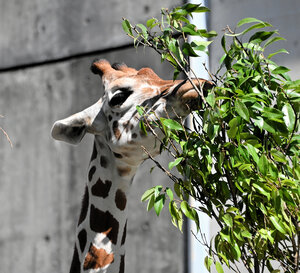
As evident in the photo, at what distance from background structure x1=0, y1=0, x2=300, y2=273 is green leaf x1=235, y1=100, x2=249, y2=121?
8.21 feet

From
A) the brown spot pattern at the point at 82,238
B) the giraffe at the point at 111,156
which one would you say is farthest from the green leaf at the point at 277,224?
the brown spot pattern at the point at 82,238

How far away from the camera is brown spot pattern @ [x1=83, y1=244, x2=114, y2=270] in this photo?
2.59 metres

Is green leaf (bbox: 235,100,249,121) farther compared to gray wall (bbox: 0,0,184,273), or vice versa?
gray wall (bbox: 0,0,184,273)

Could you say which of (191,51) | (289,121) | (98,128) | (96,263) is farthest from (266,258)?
(98,128)

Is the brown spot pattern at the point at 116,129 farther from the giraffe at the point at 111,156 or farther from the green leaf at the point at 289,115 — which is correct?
the green leaf at the point at 289,115

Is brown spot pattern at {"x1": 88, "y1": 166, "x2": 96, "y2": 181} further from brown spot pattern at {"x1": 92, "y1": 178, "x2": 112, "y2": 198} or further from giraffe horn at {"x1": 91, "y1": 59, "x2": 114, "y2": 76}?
giraffe horn at {"x1": 91, "y1": 59, "x2": 114, "y2": 76}

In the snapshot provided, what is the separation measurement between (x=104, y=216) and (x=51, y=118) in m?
2.42

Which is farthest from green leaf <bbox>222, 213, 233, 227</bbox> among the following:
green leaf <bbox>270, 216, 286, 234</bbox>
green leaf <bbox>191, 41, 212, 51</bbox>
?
green leaf <bbox>191, 41, 212, 51</bbox>

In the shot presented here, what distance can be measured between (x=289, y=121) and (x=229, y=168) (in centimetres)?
21

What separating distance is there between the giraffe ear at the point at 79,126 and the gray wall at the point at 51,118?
1668 mm

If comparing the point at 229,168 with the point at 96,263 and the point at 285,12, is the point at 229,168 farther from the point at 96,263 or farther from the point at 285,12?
the point at 285,12

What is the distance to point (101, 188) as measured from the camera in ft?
8.91

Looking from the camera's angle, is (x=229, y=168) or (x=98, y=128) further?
(x=98, y=128)

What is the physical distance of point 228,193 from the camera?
6.51ft
